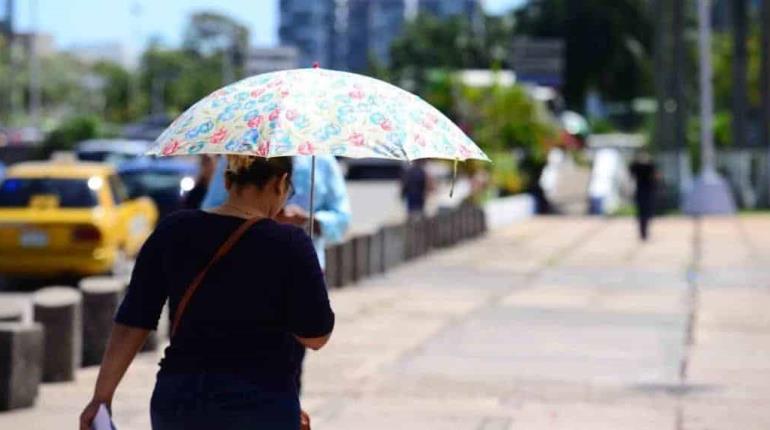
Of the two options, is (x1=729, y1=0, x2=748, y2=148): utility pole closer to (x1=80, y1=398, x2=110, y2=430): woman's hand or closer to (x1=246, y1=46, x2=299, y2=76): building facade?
(x1=246, y1=46, x2=299, y2=76): building facade

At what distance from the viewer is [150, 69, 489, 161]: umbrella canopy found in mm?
5461

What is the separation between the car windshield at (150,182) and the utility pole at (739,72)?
1943cm

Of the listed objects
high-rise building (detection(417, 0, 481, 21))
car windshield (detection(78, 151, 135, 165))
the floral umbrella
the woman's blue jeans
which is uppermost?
high-rise building (detection(417, 0, 481, 21))

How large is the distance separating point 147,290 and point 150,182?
933 inches

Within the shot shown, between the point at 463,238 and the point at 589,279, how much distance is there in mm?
7918

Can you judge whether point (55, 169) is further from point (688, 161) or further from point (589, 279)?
point (688, 161)

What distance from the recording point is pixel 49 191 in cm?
1997

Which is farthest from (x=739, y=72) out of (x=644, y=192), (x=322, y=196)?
(x=322, y=196)

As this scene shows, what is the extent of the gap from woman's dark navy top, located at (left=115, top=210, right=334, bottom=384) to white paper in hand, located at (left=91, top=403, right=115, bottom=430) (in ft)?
0.95

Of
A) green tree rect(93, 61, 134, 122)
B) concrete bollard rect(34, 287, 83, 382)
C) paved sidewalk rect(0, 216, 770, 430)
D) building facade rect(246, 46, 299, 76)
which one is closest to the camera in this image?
paved sidewalk rect(0, 216, 770, 430)

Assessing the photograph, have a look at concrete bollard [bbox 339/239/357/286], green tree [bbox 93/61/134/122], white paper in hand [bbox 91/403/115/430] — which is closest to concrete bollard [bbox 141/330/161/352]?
concrete bollard [bbox 339/239/357/286]

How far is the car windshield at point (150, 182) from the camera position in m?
28.3

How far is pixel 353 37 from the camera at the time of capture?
61.1 meters

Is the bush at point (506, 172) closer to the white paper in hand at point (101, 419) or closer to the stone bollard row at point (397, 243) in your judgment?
the stone bollard row at point (397, 243)
